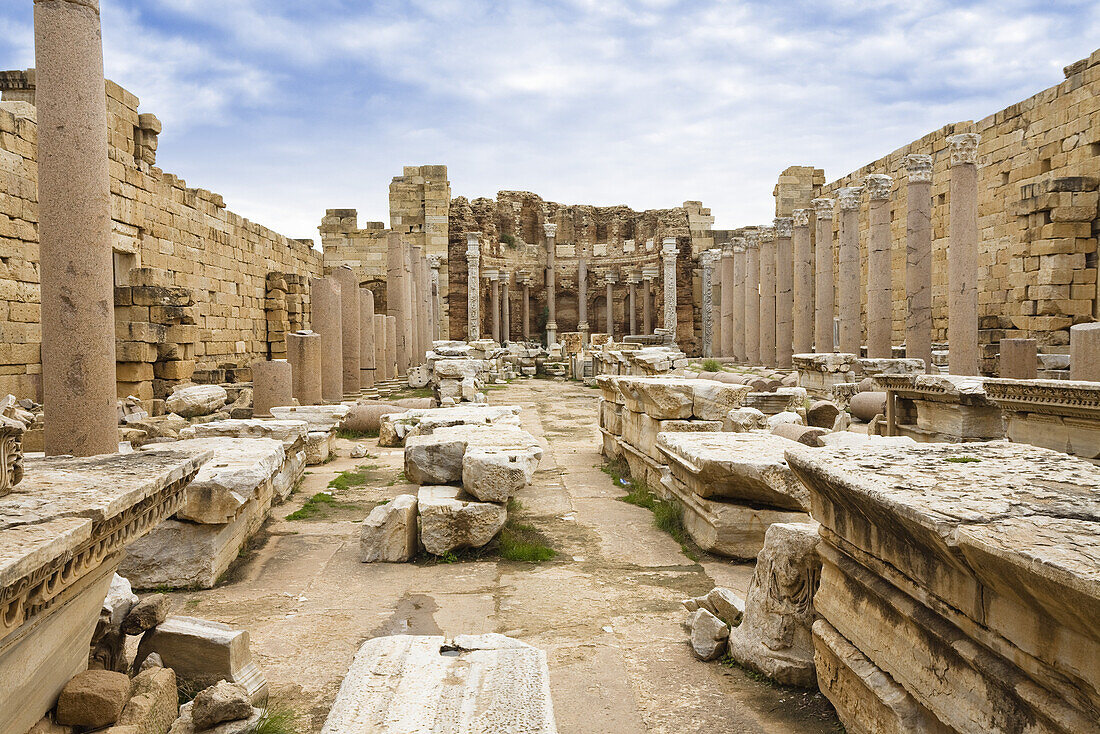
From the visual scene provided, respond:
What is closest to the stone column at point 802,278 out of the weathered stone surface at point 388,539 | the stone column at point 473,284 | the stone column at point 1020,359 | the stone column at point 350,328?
the stone column at point 1020,359

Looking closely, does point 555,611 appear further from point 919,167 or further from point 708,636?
point 919,167

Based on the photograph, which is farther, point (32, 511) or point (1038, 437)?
point (1038, 437)

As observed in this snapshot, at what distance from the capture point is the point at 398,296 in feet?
66.8

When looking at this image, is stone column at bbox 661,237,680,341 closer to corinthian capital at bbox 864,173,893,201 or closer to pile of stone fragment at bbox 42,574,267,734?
corinthian capital at bbox 864,173,893,201

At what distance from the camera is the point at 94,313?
14.4 feet

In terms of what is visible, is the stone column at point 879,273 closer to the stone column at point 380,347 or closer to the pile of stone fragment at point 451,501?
the pile of stone fragment at point 451,501

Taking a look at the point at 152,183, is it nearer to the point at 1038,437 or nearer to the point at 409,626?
the point at 409,626

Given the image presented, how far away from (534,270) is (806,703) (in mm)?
33178

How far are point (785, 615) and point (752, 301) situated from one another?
69.2ft

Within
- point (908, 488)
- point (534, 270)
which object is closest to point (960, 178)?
point (908, 488)

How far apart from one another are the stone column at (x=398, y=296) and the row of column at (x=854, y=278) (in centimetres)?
1049

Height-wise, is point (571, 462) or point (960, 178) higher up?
point (960, 178)

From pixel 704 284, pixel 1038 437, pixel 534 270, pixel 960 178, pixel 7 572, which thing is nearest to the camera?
pixel 7 572

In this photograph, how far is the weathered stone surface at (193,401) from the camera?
10258mm
